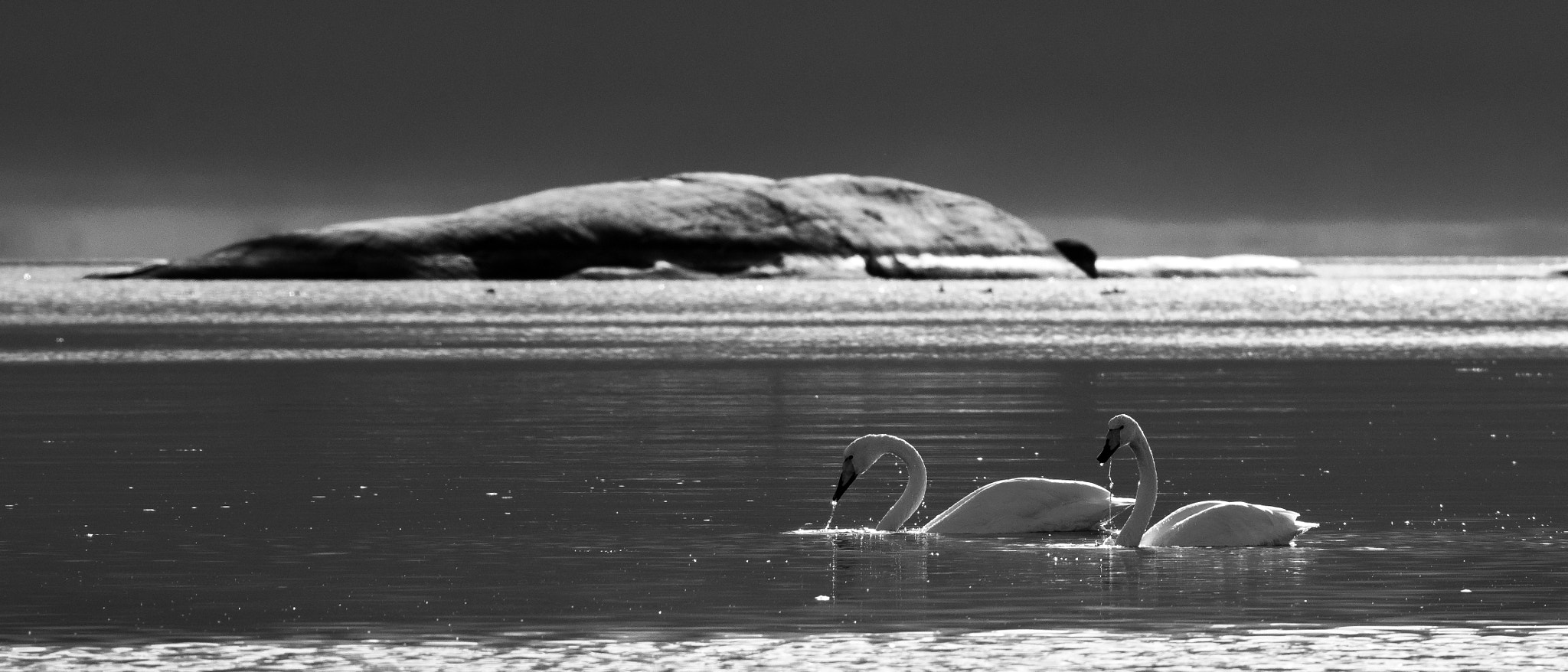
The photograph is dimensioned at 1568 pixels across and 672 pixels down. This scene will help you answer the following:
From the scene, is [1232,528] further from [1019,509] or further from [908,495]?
[908,495]

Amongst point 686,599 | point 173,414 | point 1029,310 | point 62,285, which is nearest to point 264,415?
point 173,414

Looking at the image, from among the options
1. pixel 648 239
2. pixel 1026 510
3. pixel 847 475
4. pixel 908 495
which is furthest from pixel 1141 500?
pixel 648 239

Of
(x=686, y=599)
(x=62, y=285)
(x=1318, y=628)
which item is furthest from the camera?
(x=62, y=285)

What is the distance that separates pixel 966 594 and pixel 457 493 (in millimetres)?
6809

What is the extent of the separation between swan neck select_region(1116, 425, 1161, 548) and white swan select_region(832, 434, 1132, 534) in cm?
40

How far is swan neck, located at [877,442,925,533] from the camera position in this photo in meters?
17.2

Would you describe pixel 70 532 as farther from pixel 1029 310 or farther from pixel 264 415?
pixel 1029 310

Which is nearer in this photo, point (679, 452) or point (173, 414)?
point (679, 452)

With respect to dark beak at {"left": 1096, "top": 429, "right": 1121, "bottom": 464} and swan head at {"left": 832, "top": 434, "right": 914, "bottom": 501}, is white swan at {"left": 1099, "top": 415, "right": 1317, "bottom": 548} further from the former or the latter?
swan head at {"left": 832, "top": 434, "right": 914, "bottom": 501}

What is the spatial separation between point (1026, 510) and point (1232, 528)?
1587mm

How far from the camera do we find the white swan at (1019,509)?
16.9 m

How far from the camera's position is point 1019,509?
55.4 feet

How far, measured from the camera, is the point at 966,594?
14.0 meters

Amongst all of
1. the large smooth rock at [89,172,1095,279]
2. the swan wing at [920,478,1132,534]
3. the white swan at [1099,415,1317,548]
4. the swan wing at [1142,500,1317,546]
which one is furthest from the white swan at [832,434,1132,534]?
the large smooth rock at [89,172,1095,279]
